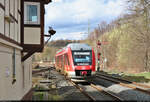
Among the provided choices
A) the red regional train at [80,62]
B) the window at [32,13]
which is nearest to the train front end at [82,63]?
the red regional train at [80,62]

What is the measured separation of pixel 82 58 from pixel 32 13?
23.2 feet

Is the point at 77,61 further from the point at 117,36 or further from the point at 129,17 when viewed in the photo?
the point at 117,36

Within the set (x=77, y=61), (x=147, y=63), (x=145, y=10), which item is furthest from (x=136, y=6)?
(x=77, y=61)

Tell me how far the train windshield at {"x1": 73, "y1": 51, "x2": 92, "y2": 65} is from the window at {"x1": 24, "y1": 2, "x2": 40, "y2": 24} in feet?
21.4

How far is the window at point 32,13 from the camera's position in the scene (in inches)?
386

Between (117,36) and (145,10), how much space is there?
20.7 m

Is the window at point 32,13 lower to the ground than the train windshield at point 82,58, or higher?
higher

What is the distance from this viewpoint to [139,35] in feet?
85.4

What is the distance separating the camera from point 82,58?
16.0 m

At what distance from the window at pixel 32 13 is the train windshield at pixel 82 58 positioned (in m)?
6.53

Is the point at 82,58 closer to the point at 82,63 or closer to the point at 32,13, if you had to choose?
the point at 82,63

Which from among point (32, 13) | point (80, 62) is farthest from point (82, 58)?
point (32, 13)

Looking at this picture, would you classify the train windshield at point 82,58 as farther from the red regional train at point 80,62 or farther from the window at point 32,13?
the window at point 32,13

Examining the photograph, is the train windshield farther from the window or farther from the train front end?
the window
